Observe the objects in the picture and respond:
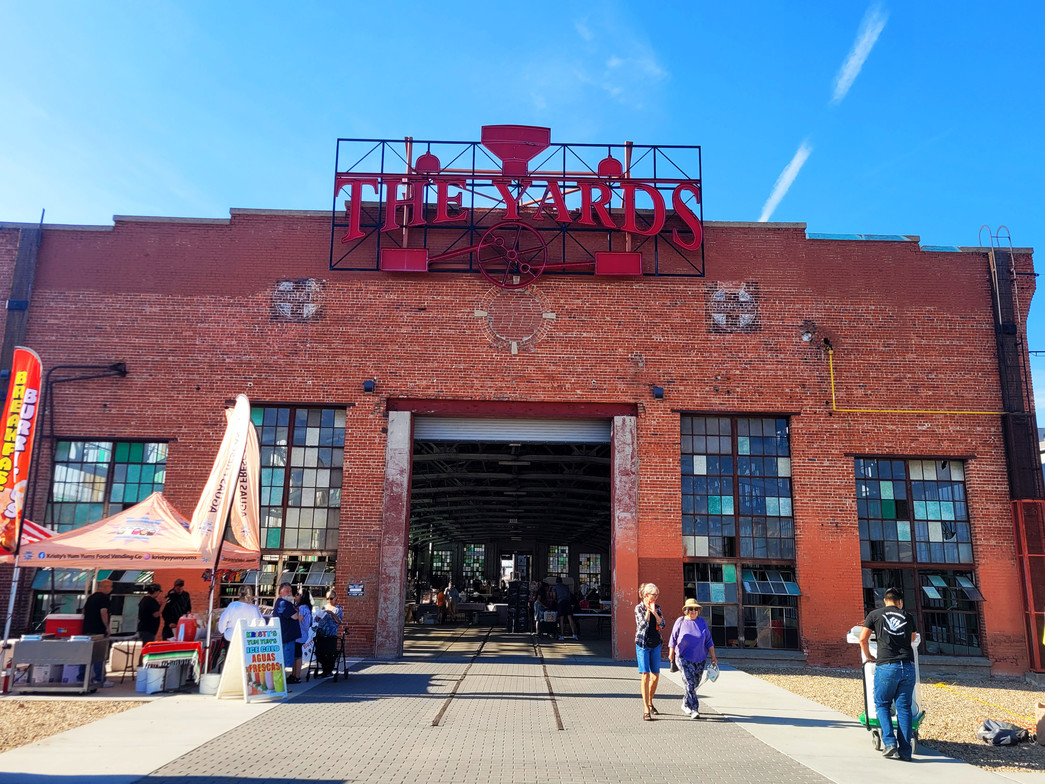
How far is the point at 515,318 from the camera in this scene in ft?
57.5

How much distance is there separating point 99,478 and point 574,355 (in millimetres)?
10151

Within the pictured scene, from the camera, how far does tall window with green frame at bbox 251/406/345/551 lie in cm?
1688

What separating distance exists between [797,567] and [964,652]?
377cm

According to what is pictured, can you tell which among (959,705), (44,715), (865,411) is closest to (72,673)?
(44,715)

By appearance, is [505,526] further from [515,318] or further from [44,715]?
[44,715]

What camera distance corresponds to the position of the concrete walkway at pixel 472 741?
7398mm

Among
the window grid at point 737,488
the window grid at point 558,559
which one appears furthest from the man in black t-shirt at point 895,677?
the window grid at point 558,559

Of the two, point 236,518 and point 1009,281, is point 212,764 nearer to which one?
point 236,518

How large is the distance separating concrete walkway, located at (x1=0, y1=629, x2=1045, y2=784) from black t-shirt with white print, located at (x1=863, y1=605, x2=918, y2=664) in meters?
1.04

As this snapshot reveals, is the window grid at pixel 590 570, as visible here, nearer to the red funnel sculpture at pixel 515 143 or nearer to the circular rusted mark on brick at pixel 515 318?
the circular rusted mark on brick at pixel 515 318

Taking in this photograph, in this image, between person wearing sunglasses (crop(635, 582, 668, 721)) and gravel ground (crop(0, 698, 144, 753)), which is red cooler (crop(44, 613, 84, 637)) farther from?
person wearing sunglasses (crop(635, 582, 668, 721))

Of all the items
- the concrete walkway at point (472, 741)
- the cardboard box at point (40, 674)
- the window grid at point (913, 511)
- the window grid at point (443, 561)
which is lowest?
the concrete walkway at point (472, 741)

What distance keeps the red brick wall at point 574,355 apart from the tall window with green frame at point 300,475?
49 centimetres

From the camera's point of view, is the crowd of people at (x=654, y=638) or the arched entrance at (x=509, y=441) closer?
the crowd of people at (x=654, y=638)
